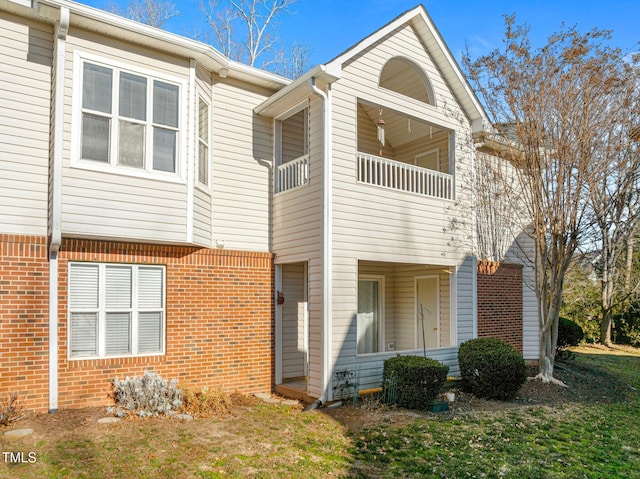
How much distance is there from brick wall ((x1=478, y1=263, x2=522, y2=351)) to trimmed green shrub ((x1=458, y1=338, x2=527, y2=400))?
229 cm

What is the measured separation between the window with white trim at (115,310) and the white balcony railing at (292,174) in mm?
3094

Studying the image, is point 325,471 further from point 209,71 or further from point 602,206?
point 602,206

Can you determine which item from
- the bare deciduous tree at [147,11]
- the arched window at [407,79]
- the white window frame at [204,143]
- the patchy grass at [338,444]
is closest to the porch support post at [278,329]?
the patchy grass at [338,444]

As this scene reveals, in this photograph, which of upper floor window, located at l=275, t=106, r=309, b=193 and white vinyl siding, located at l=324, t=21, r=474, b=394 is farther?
upper floor window, located at l=275, t=106, r=309, b=193

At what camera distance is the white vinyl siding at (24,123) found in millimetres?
7719

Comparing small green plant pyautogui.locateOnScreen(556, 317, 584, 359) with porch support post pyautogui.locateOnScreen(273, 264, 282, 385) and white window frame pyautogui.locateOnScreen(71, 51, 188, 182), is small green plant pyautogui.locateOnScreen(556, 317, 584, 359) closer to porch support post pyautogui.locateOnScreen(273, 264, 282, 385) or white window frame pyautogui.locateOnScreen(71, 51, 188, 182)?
porch support post pyautogui.locateOnScreen(273, 264, 282, 385)

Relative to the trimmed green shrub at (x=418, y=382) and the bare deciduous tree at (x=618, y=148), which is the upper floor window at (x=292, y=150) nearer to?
the trimmed green shrub at (x=418, y=382)

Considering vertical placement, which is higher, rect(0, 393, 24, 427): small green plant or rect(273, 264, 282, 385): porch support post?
rect(273, 264, 282, 385): porch support post

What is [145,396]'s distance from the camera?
798cm

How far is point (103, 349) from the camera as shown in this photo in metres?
8.31

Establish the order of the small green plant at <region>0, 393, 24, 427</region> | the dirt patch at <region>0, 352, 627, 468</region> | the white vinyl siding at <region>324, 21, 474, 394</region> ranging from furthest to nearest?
the white vinyl siding at <region>324, 21, 474, 394</region> < the small green plant at <region>0, 393, 24, 427</region> < the dirt patch at <region>0, 352, 627, 468</region>

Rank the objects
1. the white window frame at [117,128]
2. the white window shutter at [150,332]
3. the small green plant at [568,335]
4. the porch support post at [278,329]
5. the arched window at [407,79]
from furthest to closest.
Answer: the small green plant at [568,335] → the arched window at [407,79] → the porch support post at [278,329] → the white window shutter at [150,332] → the white window frame at [117,128]

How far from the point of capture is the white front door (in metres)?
12.6

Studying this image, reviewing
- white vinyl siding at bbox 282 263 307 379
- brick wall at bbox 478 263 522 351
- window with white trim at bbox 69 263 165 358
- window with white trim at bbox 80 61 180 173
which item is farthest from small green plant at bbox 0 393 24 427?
brick wall at bbox 478 263 522 351
